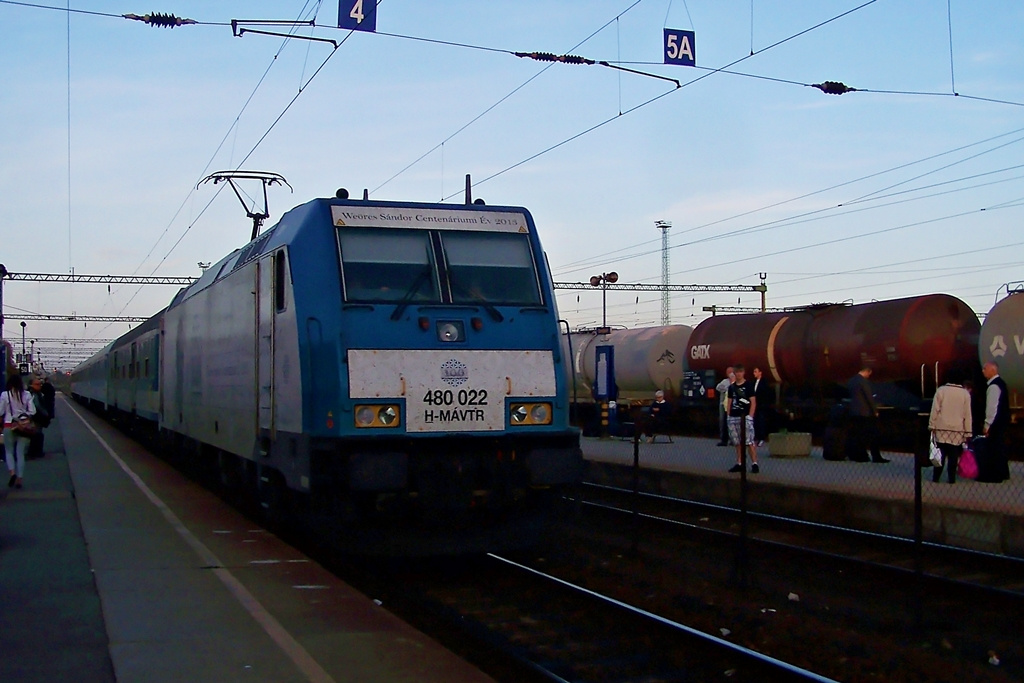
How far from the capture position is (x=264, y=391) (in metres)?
10.1

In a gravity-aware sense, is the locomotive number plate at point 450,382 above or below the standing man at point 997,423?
above

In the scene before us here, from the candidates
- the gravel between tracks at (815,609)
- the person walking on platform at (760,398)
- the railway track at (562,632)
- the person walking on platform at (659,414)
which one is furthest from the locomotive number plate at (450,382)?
the person walking on platform at (659,414)

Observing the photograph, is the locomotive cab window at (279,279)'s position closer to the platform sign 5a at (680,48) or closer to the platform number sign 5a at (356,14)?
the platform number sign 5a at (356,14)

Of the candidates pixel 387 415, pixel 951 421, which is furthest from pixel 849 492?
pixel 387 415

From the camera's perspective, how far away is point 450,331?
9.02 meters

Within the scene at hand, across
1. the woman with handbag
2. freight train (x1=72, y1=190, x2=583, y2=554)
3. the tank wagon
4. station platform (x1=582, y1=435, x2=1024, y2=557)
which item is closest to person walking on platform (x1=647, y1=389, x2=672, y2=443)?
the tank wagon

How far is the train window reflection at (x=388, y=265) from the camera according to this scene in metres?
9.02

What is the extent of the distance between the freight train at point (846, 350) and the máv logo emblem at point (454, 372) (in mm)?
7293

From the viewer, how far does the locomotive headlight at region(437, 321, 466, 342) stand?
29.4 ft

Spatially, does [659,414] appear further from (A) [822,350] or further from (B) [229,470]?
(B) [229,470]

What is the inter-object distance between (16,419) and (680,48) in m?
10.6

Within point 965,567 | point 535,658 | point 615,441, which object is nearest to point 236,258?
point 535,658

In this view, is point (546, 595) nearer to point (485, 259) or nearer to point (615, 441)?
point (485, 259)

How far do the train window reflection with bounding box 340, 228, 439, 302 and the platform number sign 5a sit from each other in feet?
14.7
